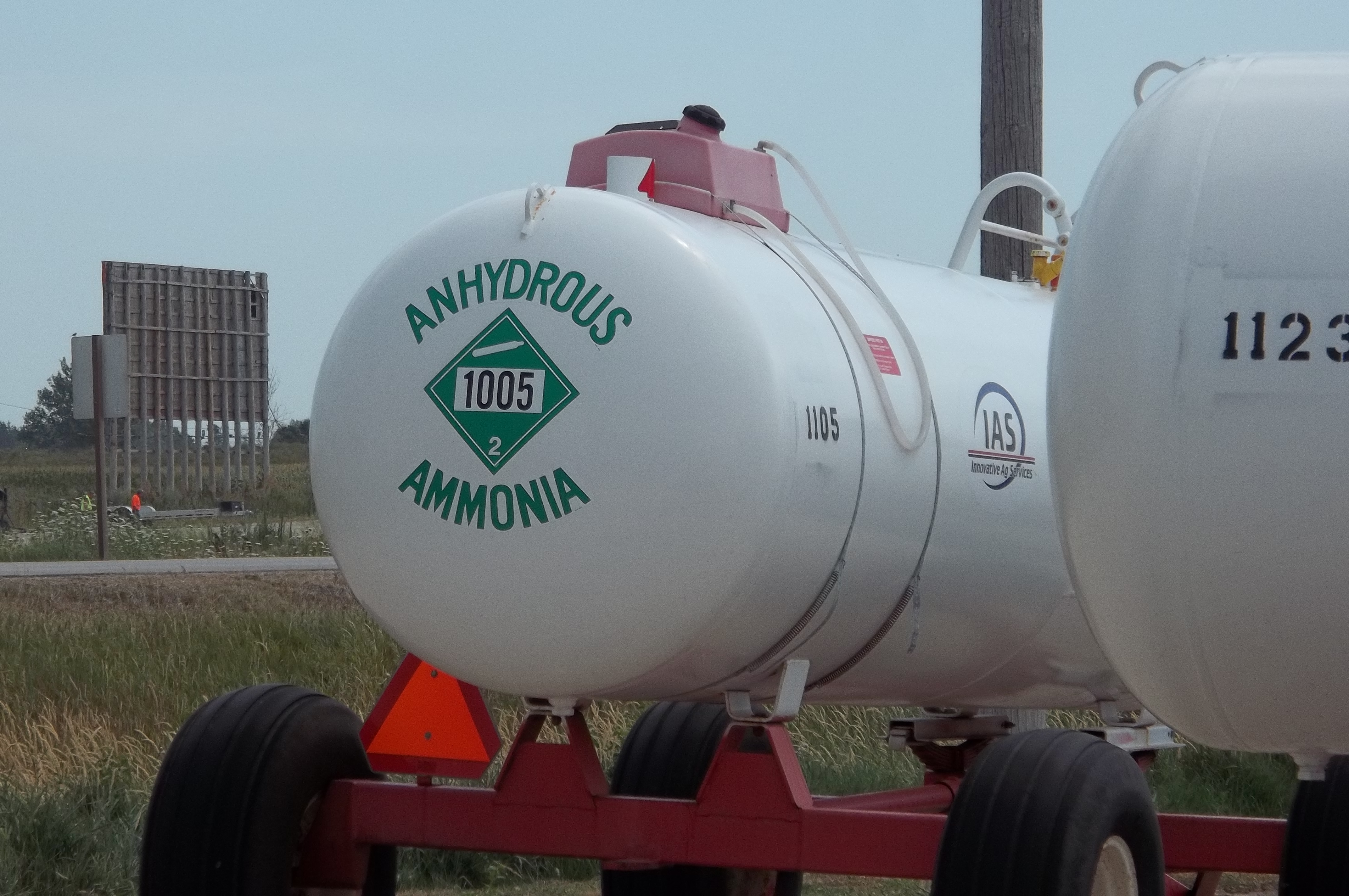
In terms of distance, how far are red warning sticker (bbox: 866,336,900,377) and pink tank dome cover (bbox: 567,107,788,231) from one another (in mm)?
508

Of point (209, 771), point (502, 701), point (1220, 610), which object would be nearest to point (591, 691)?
point (209, 771)

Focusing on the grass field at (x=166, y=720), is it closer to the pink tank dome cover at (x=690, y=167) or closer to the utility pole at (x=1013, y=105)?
the utility pole at (x=1013, y=105)

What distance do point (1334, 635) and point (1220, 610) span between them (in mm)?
206

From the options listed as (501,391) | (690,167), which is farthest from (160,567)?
(501,391)

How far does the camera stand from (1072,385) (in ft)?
12.3

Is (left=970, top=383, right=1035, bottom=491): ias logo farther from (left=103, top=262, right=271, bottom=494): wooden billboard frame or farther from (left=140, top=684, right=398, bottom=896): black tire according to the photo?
(left=103, top=262, right=271, bottom=494): wooden billboard frame

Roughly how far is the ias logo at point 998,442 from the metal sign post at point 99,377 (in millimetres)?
11746

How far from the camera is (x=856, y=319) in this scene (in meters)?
4.73

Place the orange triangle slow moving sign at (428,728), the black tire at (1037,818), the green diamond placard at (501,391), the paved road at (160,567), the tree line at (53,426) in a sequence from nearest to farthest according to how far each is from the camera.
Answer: the black tire at (1037,818) → the green diamond placard at (501,391) → the orange triangle slow moving sign at (428,728) → the paved road at (160,567) → the tree line at (53,426)

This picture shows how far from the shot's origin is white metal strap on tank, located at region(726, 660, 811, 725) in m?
4.55

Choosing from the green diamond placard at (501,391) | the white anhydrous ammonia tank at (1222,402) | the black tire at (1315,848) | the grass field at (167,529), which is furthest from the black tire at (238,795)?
the grass field at (167,529)

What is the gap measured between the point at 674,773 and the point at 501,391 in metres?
2.20

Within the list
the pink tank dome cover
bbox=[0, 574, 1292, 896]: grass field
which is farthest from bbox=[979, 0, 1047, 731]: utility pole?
the pink tank dome cover

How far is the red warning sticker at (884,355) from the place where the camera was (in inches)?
185
